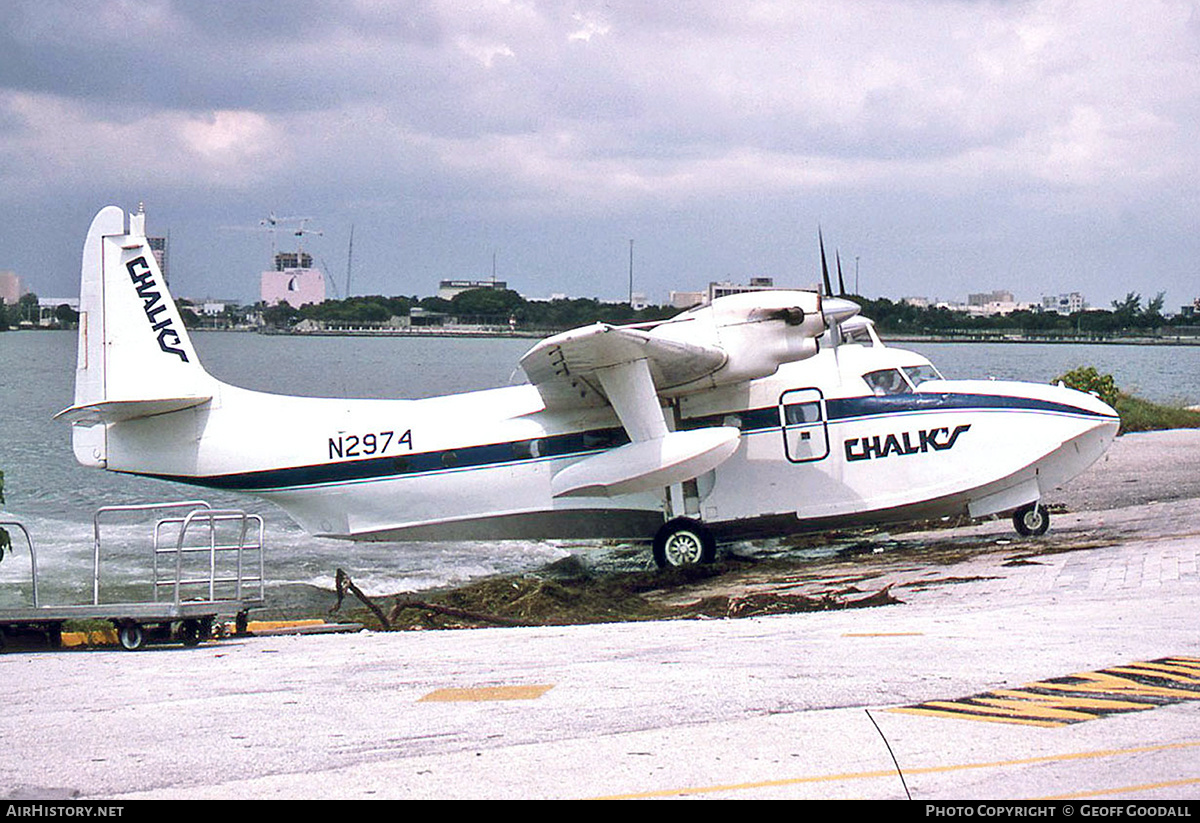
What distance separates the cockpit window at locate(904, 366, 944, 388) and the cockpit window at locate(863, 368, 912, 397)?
132mm

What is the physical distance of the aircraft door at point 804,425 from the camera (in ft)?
54.9

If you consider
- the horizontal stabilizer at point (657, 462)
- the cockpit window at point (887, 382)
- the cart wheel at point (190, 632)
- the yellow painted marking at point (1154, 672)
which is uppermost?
the cockpit window at point (887, 382)

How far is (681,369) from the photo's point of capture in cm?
1592

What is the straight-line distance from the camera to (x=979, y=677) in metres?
7.55

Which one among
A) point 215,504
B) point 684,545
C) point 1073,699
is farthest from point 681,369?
point 215,504

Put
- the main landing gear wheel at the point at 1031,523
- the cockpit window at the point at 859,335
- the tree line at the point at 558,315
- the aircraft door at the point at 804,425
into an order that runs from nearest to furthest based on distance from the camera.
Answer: the aircraft door at the point at 804,425
the main landing gear wheel at the point at 1031,523
the cockpit window at the point at 859,335
the tree line at the point at 558,315

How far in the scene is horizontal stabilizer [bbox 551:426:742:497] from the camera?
15.5m

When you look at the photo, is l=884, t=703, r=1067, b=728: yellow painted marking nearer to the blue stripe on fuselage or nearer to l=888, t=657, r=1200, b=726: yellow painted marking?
l=888, t=657, r=1200, b=726: yellow painted marking

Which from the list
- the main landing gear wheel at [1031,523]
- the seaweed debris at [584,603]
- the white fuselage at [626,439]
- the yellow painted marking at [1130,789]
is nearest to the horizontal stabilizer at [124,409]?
the white fuselage at [626,439]

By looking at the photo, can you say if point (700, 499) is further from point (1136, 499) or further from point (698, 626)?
point (1136, 499)

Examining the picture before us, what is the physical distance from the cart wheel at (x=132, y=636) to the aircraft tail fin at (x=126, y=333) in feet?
20.9

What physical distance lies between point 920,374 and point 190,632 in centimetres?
998

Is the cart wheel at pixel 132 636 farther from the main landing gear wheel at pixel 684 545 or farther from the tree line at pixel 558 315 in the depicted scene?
the tree line at pixel 558 315
